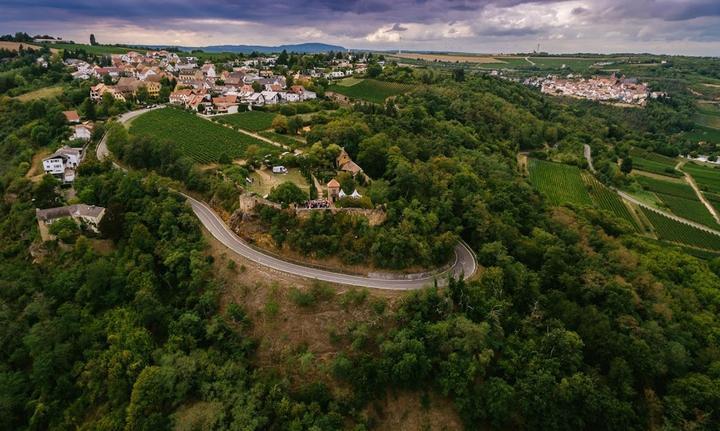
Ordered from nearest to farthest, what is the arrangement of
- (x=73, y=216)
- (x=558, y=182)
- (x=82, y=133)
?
(x=73, y=216), (x=82, y=133), (x=558, y=182)

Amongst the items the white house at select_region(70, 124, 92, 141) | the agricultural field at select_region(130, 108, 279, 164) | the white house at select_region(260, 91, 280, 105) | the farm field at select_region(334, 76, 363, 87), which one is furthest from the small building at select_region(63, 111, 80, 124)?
the farm field at select_region(334, 76, 363, 87)

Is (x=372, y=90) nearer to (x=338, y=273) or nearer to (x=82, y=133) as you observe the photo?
(x=82, y=133)

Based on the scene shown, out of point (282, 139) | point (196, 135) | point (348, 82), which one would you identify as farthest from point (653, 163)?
point (196, 135)

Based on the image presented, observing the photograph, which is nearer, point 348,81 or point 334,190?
point 334,190

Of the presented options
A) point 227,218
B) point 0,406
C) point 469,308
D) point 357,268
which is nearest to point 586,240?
point 469,308

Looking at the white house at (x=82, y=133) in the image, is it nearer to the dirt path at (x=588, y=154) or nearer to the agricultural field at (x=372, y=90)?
the agricultural field at (x=372, y=90)

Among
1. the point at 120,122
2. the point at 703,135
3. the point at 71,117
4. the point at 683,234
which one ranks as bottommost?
the point at 683,234

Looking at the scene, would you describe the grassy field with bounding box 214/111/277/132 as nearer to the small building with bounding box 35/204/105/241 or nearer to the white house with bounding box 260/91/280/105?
the white house with bounding box 260/91/280/105
